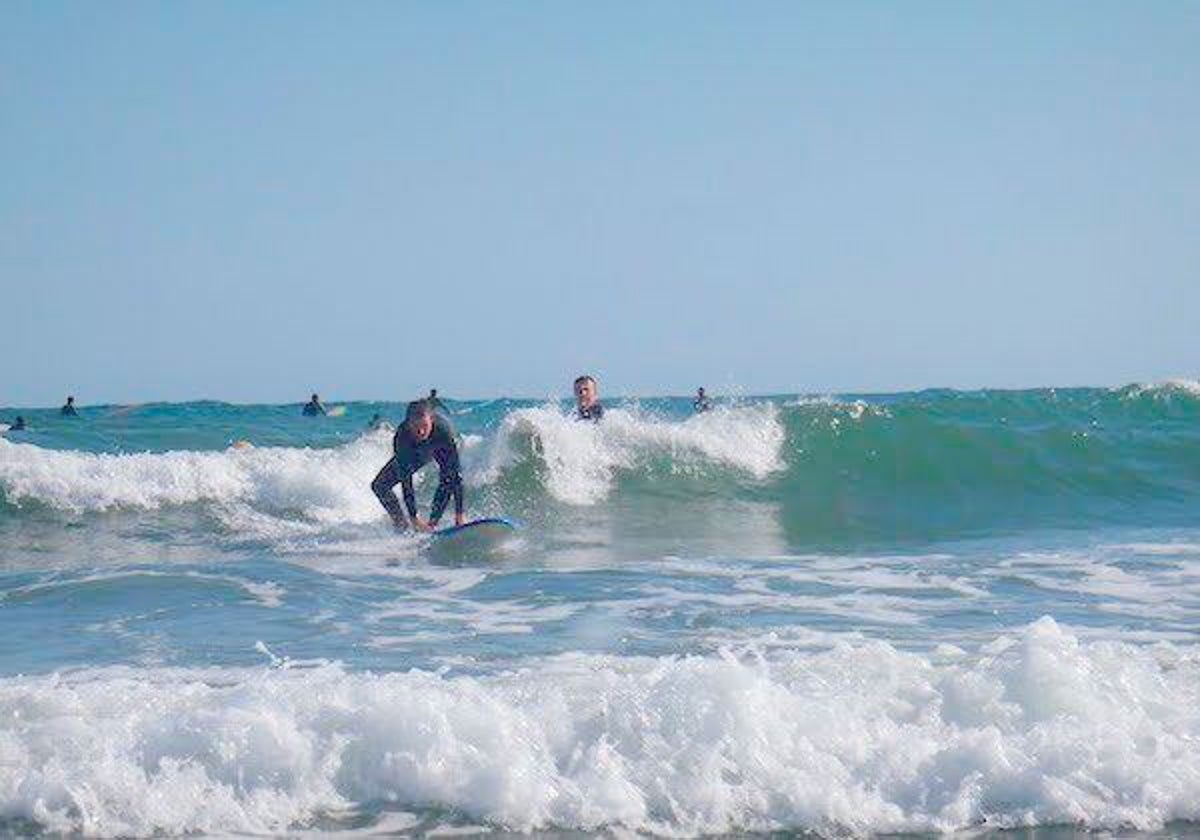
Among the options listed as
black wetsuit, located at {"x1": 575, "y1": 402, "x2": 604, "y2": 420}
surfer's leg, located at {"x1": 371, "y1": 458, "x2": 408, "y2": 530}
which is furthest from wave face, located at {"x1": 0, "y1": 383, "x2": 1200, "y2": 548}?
surfer's leg, located at {"x1": 371, "y1": 458, "x2": 408, "y2": 530}

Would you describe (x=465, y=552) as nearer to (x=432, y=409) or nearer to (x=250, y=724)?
(x=432, y=409)

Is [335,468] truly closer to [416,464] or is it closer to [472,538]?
[416,464]

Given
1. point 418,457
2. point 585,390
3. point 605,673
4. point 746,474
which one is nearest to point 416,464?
point 418,457

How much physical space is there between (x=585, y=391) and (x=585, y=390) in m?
0.02

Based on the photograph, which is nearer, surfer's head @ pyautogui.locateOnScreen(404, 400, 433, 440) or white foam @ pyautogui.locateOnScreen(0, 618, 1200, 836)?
white foam @ pyautogui.locateOnScreen(0, 618, 1200, 836)

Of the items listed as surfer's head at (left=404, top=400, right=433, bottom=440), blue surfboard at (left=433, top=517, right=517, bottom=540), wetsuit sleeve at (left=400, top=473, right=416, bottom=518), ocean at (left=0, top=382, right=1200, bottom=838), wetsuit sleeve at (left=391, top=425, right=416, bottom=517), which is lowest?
ocean at (left=0, top=382, right=1200, bottom=838)

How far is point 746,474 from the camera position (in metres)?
19.8

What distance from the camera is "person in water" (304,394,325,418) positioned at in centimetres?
4259

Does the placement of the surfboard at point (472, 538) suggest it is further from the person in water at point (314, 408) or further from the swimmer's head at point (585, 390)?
the person in water at point (314, 408)

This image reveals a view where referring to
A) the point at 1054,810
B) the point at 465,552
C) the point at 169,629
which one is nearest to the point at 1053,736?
the point at 1054,810

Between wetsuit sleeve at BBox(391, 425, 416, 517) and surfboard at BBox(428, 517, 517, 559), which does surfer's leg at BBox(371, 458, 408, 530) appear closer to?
wetsuit sleeve at BBox(391, 425, 416, 517)

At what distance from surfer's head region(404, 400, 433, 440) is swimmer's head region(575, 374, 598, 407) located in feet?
10.7

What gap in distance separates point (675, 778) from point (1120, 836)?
1525 millimetres

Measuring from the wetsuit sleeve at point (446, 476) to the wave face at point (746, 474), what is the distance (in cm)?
262
